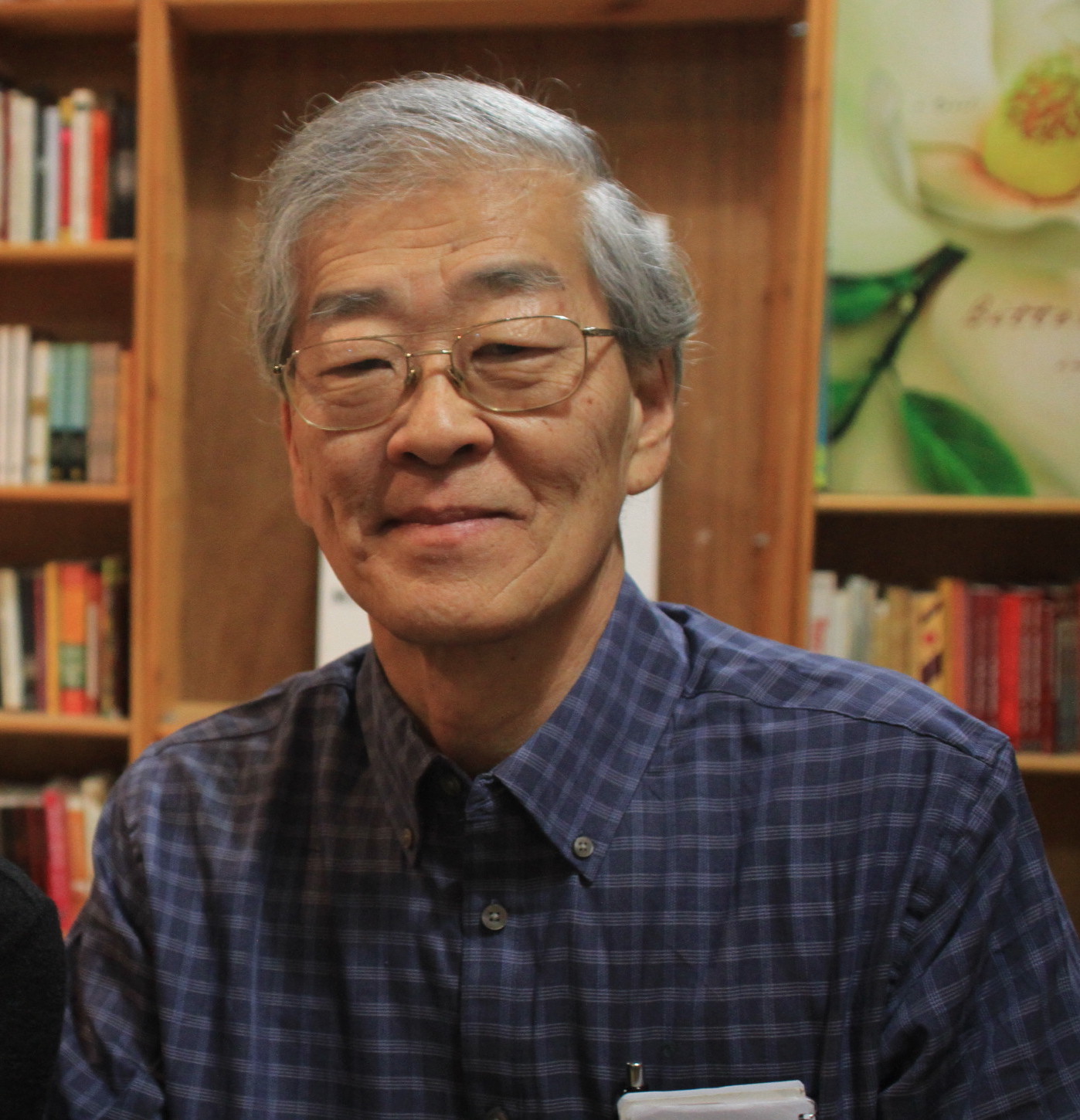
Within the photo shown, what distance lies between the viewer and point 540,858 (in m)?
0.90

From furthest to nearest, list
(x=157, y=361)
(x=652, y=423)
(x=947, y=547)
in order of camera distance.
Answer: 1. (x=947, y=547)
2. (x=157, y=361)
3. (x=652, y=423)

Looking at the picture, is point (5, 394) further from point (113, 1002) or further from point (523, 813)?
point (523, 813)

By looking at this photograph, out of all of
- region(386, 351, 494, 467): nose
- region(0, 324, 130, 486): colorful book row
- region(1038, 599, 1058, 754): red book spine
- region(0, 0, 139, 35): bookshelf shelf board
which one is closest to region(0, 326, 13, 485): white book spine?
region(0, 324, 130, 486): colorful book row

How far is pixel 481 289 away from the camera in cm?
87

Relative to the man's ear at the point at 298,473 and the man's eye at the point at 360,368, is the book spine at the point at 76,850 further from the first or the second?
the man's eye at the point at 360,368

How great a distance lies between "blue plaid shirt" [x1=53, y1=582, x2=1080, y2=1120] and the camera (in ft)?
2.70

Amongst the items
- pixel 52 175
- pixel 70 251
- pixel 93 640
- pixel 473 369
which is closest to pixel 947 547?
pixel 473 369

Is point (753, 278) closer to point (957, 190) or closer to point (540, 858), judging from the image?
point (957, 190)

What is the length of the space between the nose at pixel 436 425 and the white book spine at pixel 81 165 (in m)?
1.57

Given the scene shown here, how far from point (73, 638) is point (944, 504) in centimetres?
176

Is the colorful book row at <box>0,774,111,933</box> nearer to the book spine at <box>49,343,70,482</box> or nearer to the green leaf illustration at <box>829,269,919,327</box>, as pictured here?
the book spine at <box>49,343,70,482</box>

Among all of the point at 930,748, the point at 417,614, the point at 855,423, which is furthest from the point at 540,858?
the point at 855,423

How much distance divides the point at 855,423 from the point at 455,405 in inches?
51.1

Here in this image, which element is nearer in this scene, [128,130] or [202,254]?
[128,130]
